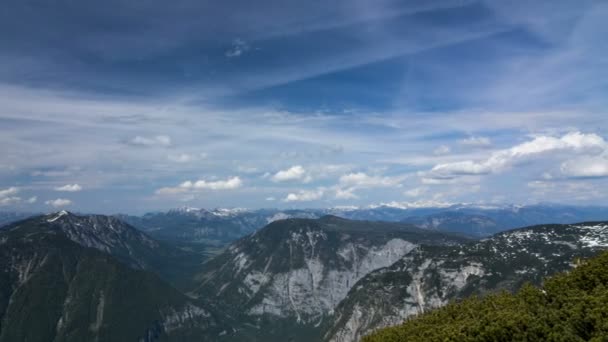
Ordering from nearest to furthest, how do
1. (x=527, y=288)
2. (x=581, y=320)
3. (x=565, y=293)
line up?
1. (x=581, y=320)
2. (x=565, y=293)
3. (x=527, y=288)

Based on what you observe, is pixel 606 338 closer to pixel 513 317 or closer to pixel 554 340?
pixel 554 340

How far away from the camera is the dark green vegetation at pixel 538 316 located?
261ft

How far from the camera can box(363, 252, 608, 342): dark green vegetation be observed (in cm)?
7950

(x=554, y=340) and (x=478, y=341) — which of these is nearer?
(x=554, y=340)

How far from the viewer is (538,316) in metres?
89.2

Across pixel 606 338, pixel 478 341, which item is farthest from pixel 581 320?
pixel 478 341

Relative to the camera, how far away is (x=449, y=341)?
87625 mm

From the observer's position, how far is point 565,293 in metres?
100

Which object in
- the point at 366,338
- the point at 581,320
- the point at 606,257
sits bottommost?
the point at 366,338

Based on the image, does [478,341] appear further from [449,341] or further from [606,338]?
[606,338]

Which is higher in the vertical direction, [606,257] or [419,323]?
[606,257]

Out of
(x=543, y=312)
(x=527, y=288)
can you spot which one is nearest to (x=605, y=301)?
(x=543, y=312)

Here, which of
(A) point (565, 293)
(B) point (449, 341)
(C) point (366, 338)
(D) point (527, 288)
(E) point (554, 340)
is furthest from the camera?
(C) point (366, 338)

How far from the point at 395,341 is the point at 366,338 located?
13.4 metres
